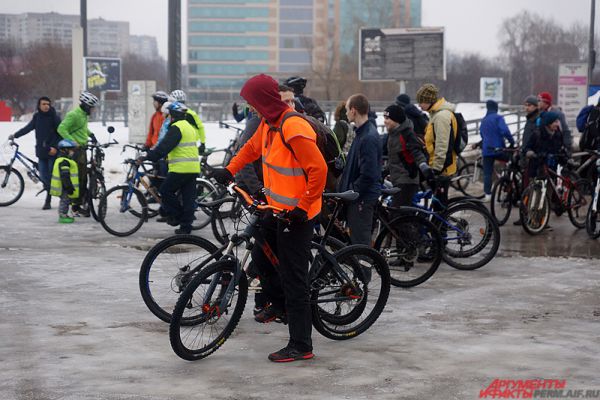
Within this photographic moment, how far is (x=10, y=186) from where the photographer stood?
1623 centimetres

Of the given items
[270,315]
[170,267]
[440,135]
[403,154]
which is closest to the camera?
[270,315]

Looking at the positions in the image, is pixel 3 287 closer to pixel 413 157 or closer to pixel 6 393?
pixel 6 393

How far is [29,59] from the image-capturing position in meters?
77.6

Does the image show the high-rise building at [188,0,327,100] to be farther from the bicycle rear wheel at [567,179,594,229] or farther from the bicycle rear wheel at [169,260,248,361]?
the bicycle rear wheel at [169,260,248,361]

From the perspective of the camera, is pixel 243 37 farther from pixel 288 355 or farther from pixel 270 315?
pixel 288 355

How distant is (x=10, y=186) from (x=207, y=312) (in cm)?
1059

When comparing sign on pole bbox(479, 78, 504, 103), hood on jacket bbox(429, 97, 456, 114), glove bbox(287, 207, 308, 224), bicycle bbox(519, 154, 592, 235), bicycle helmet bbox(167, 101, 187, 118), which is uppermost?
sign on pole bbox(479, 78, 504, 103)

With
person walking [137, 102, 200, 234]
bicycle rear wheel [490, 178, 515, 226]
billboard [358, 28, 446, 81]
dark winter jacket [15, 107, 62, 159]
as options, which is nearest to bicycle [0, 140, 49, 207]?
dark winter jacket [15, 107, 62, 159]

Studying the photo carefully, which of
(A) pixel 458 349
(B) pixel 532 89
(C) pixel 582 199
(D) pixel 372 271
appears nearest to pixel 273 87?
(D) pixel 372 271

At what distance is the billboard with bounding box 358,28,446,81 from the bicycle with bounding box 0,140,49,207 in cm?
1649

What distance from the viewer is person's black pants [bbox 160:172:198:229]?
1216 centimetres

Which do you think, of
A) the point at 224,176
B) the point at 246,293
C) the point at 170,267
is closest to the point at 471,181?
the point at 170,267

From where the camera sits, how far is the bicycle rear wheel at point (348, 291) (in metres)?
6.96

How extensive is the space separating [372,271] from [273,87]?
1.63 meters
